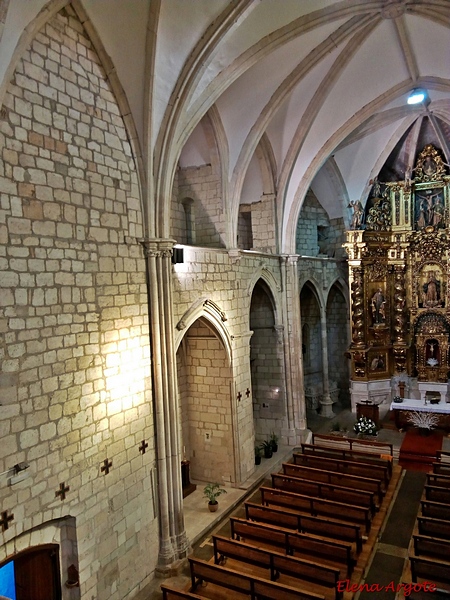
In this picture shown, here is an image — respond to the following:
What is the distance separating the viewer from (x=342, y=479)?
36.1 feet

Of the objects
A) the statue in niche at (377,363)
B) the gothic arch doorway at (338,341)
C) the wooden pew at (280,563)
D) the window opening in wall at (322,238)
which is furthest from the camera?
the gothic arch doorway at (338,341)

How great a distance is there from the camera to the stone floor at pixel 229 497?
8.57 metres

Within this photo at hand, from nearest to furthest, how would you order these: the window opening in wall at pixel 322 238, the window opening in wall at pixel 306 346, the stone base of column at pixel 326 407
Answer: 1. the stone base of column at pixel 326 407
2. the window opening in wall at pixel 306 346
3. the window opening in wall at pixel 322 238

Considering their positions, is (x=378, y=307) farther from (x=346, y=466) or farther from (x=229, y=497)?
(x=229, y=497)

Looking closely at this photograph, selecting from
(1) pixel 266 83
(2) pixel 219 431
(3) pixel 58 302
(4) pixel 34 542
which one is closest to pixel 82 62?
A: (3) pixel 58 302

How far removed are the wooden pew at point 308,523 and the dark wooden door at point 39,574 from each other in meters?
3.90

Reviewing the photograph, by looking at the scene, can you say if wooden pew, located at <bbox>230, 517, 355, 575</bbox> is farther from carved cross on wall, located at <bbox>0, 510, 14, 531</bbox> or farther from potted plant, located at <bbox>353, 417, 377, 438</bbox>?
potted plant, located at <bbox>353, 417, 377, 438</bbox>

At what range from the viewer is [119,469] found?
800 centimetres

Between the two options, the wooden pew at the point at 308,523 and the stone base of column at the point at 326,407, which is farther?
the stone base of column at the point at 326,407

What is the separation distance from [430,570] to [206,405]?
6.68 metres

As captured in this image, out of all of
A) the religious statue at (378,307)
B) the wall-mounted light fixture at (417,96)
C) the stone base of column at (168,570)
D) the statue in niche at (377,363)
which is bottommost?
the stone base of column at (168,570)

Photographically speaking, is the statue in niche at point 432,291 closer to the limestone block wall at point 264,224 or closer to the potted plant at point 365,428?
the potted plant at point 365,428

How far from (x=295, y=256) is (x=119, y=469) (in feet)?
31.4

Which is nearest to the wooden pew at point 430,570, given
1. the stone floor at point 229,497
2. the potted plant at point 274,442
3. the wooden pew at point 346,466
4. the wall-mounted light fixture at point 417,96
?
the wooden pew at point 346,466
